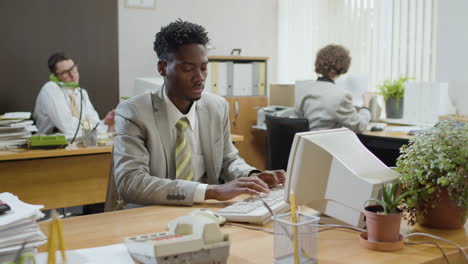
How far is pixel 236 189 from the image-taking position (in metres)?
1.63

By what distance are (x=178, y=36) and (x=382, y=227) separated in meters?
1.06

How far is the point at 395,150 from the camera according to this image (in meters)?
3.64

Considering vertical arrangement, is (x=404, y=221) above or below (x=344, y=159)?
below

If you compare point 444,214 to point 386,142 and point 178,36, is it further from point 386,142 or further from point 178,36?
point 386,142

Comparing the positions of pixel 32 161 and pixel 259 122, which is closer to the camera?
pixel 32 161

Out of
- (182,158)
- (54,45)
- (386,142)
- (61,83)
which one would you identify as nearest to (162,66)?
(182,158)

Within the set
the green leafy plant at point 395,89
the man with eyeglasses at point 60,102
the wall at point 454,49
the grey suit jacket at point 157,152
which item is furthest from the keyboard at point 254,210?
the green leafy plant at point 395,89

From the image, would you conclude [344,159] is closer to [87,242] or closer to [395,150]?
Result: [87,242]

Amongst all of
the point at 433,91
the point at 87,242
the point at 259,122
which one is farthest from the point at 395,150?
the point at 87,242

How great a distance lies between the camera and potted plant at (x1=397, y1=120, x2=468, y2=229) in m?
1.29

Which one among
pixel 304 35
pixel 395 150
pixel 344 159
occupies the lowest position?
pixel 395 150

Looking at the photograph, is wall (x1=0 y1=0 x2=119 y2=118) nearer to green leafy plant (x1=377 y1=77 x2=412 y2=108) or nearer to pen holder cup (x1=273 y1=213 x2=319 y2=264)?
green leafy plant (x1=377 y1=77 x2=412 y2=108)

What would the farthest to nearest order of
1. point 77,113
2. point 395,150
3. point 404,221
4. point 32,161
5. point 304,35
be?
point 304,35
point 77,113
point 395,150
point 32,161
point 404,221

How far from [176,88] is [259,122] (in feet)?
10.9
